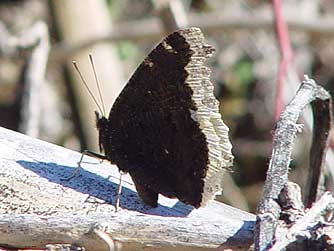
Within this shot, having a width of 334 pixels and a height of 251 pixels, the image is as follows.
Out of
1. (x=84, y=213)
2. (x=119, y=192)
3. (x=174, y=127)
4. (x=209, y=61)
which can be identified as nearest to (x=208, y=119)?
(x=174, y=127)

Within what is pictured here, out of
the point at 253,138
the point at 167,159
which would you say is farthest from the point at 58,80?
the point at 167,159

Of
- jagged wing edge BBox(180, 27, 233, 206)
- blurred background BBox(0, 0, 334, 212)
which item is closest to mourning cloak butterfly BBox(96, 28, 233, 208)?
jagged wing edge BBox(180, 27, 233, 206)

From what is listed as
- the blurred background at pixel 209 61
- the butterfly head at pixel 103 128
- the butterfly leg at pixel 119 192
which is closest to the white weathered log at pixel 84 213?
the butterfly leg at pixel 119 192

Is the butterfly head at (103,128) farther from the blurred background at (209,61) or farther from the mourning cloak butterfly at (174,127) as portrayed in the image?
the blurred background at (209,61)

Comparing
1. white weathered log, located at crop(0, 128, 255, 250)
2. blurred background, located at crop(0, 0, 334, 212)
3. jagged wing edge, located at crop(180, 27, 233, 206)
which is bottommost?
white weathered log, located at crop(0, 128, 255, 250)

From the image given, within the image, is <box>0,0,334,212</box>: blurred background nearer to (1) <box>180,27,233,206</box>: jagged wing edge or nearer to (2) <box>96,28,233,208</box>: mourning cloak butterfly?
(2) <box>96,28,233,208</box>: mourning cloak butterfly

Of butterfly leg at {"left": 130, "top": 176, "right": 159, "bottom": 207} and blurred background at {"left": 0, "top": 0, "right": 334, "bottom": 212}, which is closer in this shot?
butterfly leg at {"left": 130, "top": 176, "right": 159, "bottom": 207}

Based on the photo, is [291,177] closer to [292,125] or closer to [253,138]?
[253,138]

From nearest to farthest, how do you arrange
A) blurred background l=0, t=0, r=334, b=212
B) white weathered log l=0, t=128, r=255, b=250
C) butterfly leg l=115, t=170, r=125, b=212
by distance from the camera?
white weathered log l=0, t=128, r=255, b=250 < butterfly leg l=115, t=170, r=125, b=212 < blurred background l=0, t=0, r=334, b=212
